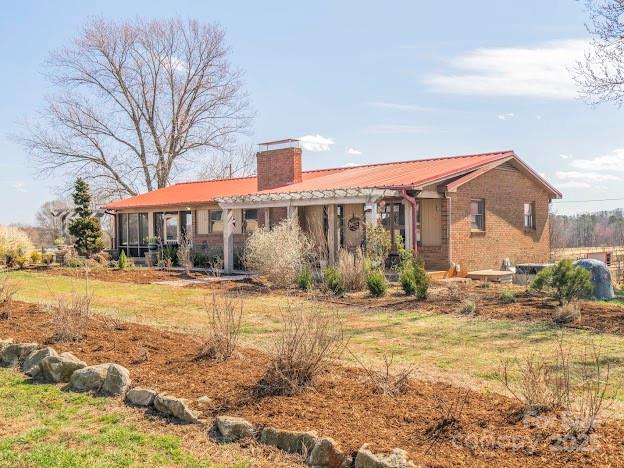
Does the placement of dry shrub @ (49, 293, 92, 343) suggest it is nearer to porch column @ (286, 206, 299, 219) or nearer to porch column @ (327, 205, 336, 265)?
porch column @ (327, 205, 336, 265)

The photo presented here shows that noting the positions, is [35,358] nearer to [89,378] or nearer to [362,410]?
[89,378]

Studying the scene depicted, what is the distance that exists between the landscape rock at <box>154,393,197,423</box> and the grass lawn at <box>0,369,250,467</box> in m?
0.25

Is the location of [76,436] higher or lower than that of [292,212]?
lower

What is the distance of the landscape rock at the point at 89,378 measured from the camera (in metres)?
6.41

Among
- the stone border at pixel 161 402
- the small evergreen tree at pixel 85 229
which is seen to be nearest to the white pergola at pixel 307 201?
the small evergreen tree at pixel 85 229

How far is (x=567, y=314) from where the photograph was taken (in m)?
9.59

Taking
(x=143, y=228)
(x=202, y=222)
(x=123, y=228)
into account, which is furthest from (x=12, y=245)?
(x=202, y=222)

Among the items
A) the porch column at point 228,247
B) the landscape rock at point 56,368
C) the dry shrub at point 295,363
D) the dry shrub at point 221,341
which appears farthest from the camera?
the porch column at point 228,247

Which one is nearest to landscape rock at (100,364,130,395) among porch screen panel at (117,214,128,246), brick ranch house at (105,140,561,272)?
brick ranch house at (105,140,561,272)

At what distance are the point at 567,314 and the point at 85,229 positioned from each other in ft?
73.6

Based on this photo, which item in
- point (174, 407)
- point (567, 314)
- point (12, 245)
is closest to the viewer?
point (174, 407)

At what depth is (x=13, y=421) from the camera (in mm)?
5625

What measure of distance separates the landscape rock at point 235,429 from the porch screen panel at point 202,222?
2268 cm

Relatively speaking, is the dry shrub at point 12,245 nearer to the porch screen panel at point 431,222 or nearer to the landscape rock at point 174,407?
the porch screen panel at point 431,222
